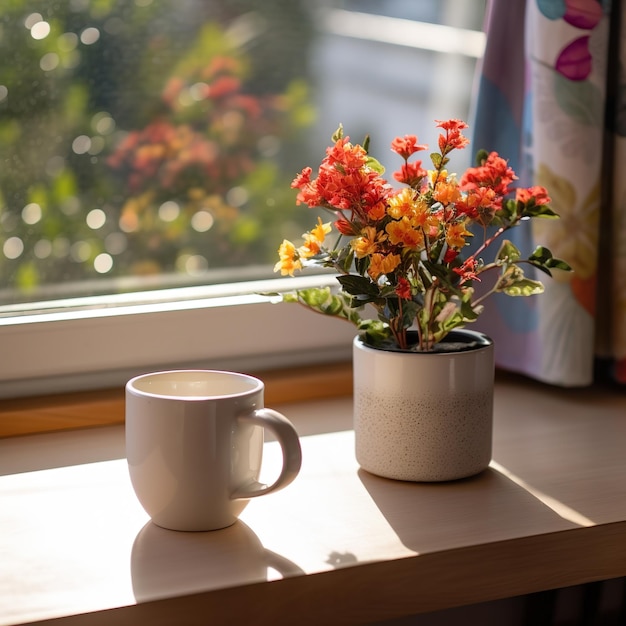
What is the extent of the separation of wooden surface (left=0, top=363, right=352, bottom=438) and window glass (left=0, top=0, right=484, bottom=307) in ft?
0.45

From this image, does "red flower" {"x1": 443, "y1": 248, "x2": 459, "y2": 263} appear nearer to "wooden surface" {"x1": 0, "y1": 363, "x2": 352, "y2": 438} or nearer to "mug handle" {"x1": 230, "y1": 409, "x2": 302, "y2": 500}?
"mug handle" {"x1": 230, "y1": 409, "x2": 302, "y2": 500}

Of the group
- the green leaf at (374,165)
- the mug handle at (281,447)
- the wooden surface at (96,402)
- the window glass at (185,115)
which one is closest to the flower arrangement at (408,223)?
the green leaf at (374,165)

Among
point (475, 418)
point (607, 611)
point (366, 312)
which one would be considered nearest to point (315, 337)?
point (366, 312)

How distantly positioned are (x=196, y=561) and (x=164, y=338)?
46 centimetres

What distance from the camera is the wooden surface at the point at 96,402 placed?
1.03 m

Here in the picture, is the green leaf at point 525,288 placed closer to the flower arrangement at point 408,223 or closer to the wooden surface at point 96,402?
the flower arrangement at point 408,223

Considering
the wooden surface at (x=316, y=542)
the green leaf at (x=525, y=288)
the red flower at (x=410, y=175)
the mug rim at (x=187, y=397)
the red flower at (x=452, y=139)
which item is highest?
the red flower at (x=452, y=139)

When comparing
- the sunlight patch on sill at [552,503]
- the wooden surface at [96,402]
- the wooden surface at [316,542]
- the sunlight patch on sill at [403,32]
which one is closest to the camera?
the wooden surface at [316,542]

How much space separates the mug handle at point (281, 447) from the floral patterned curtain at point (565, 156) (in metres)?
0.47

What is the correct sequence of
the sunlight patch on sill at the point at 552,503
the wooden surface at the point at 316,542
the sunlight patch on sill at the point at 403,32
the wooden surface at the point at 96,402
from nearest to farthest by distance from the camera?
the wooden surface at the point at 316,542 < the sunlight patch on sill at the point at 552,503 < the wooden surface at the point at 96,402 < the sunlight patch on sill at the point at 403,32

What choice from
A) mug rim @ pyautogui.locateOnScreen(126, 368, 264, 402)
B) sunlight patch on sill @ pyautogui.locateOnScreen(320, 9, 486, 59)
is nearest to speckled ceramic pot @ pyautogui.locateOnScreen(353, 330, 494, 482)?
mug rim @ pyautogui.locateOnScreen(126, 368, 264, 402)

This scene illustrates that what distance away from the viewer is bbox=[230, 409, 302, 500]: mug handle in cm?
Result: 75

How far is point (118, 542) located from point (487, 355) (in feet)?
1.20

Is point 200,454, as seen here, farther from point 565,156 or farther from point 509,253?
point 565,156
